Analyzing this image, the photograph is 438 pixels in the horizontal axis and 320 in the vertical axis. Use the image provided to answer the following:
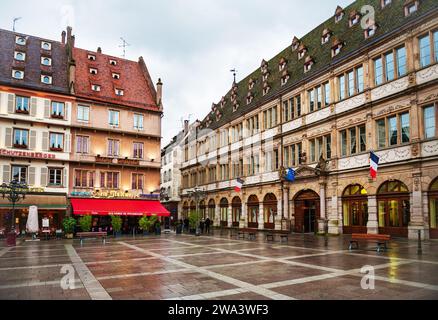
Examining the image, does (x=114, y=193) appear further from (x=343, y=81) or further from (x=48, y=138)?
(x=343, y=81)

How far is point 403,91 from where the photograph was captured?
2266 cm

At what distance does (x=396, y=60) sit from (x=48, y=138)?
2840cm

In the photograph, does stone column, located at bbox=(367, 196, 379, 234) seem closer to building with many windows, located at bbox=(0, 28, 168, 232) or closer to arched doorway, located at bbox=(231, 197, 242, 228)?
building with many windows, located at bbox=(0, 28, 168, 232)

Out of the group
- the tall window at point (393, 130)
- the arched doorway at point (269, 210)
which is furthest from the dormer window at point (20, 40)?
the tall window at point (393, 130)

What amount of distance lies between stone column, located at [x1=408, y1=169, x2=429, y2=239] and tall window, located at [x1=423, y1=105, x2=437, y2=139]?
2.27 meters

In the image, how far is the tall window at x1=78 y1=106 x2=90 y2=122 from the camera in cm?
3372

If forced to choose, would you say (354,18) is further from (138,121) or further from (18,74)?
(18,74)

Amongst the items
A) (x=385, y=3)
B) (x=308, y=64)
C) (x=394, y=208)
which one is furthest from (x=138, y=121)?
(x=394, y=208)

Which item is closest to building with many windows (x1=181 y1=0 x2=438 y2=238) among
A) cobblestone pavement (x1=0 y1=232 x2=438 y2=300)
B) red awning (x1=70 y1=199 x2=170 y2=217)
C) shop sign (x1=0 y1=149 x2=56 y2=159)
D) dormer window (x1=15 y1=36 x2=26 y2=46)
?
cobblestone pavement (x1=0 y1=232 x2=438 y2=300)

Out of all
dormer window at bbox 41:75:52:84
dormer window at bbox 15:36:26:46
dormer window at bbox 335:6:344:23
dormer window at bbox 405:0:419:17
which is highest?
dormer window at bbox 335:6:344:23

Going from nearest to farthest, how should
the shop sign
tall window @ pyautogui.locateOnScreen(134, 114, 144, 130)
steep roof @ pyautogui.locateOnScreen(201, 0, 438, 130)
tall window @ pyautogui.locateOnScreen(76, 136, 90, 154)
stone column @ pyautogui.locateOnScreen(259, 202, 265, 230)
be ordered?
steep roof @ pyautogui.locateOnScreen(201, 0, 438, 130)
the shop sign
tall window @ pyautogui.locateOnScreen(76, 136, 90, 154)
tall window @ pyautogui.locateOnScreen(134, 114, 144, 130)
stone column @ pyautogui.locateOnScreen(259, 202, 265, 230)

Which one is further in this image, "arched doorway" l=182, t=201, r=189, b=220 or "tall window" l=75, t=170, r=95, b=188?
"arched doorway" l=182, t=201, r=189, b=220

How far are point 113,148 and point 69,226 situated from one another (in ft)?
31.3
